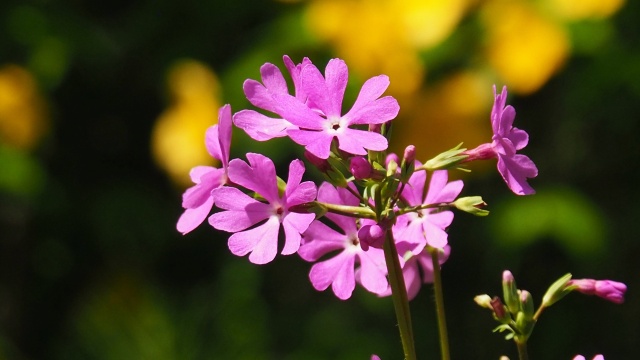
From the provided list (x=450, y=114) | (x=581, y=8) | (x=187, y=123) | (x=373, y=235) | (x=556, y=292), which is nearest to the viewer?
(x=373, y=235)

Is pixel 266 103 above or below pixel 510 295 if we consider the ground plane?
above

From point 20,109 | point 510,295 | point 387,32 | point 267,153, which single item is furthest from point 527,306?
point 20,109

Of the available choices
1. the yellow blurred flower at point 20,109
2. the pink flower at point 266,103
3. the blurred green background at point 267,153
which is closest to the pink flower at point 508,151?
the pink flower at point 266,103

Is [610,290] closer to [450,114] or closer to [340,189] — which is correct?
[340,189]

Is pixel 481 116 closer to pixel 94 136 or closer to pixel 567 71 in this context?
pixel 567 71

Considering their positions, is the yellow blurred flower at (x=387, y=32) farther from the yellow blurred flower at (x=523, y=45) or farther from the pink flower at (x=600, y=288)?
the pink flower at (x=600, y=288)

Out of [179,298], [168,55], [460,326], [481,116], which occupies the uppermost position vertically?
[168,55]

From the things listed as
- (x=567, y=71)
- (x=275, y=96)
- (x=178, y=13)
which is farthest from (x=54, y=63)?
(x=275, y=96)

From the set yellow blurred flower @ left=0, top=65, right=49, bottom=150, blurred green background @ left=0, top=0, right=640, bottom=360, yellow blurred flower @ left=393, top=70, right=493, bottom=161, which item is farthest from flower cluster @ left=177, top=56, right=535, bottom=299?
yellow blurred flower @ left=0, top=65, right=49, bottom=150
